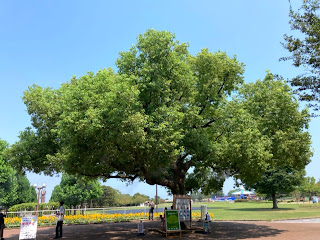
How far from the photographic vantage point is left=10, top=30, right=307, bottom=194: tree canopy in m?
12.3

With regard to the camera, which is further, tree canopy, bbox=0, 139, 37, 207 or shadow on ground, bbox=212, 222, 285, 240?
tree canopy, bbox=0, 139, 37, 207

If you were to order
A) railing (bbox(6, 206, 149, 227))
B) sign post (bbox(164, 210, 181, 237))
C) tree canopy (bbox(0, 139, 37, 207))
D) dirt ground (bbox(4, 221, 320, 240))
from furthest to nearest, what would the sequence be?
tree canopy (bbox(0, 139, 37, 207)) < railing (bbox(6, 206, 149, 227)) < sign post (bbox(164, 210, 181, 237)) < dirt ground (bbox(4, 221, 320, 240))

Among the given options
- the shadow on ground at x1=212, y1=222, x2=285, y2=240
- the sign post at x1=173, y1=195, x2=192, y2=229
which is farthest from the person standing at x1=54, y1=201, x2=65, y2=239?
the shadow on ground at x1=212, y1=222, x2=285, y2=240

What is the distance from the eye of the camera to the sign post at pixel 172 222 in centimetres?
1589

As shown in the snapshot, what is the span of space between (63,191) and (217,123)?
4927 cm

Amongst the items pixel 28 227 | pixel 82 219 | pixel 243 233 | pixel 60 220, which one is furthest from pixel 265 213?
pixel 28 227

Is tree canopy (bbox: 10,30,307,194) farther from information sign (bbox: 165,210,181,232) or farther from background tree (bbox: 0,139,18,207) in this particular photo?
background tree (bbox: 0,139,18,207)

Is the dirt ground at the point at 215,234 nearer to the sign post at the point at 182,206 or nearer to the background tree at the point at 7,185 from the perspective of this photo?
the sign post at the point at 182,206

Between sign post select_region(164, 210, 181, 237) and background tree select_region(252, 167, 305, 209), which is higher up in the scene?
background tree select_region(252, 167, 305, 209)

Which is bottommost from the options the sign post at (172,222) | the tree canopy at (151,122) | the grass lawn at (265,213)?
the grass lawn at (265,213)

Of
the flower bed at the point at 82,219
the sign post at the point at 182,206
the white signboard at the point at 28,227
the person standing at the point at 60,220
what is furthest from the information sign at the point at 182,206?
the flower bed at the point at 82,219

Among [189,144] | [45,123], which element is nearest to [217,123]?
[189,144]

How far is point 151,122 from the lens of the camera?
12656 mm

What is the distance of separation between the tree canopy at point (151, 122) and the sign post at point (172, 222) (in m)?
2.18
